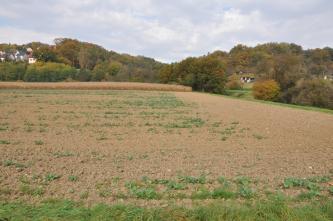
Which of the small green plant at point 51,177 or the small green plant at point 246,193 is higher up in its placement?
the small green plant at point 246,193

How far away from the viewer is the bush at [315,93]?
193 ft

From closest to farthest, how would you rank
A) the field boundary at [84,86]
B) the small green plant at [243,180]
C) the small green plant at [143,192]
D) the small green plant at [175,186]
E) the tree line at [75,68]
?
the small green plant at [143,192] → the small green plant at [175,186] → the small green plant at [243,180] → the field boundary at [84,86] → the tree line at [75,68]

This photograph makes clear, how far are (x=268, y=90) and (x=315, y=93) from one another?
1097 centimetres

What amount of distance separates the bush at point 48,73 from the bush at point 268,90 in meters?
64.7

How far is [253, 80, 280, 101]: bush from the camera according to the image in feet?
227

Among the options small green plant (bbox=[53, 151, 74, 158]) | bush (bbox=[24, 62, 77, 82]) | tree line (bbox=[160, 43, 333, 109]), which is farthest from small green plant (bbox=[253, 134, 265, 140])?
bush (bbox=[24, 62, 77, 82])

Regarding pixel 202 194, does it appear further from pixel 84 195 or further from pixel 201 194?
pixel 84 195

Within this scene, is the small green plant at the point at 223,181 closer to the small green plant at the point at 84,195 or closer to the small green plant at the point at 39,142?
the small green plant at the point at 84,195

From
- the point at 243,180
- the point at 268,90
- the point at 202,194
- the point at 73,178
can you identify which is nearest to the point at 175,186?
the point at 202,194

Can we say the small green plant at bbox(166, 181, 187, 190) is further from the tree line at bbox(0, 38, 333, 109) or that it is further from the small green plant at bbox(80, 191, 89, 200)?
the tree line at bbox(0, 38, 333, 109)

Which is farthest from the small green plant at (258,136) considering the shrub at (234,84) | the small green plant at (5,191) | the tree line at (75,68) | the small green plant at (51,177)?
the tree line at (75,68)

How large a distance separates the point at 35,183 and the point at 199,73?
75.6 metres

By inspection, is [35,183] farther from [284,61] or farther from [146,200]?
[284,61]

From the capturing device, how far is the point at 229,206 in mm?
5672
